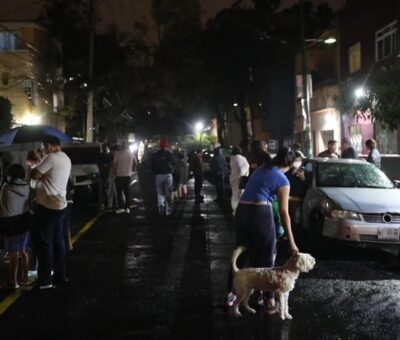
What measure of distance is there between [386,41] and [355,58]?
155 inches

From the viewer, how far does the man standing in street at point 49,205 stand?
727cm

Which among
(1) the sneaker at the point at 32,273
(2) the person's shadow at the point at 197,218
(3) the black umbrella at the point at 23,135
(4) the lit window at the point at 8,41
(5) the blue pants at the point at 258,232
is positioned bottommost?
(2) the person's shadow at the point at 197,218

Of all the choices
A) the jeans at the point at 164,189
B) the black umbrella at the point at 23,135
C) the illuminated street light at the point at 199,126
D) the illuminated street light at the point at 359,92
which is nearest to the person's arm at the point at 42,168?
the jeans at the point at 164,189

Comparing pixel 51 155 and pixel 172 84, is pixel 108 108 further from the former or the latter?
pixel 51 155

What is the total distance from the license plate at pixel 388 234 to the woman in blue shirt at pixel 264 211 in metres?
3.38

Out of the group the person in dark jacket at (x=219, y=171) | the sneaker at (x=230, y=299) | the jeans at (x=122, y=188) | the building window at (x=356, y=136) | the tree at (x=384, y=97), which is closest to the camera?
the sneaker at (x=230, y=299)

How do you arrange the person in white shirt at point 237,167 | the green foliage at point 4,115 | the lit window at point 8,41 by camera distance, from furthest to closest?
1. the lit window at point 8,41
2. the green foliage at point 4,115
3. the person in white shirt at point 237,167

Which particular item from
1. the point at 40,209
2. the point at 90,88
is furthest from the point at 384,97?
the point at 90,88

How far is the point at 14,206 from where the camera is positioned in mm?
7344

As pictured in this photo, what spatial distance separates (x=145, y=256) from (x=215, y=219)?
4815 millimetres

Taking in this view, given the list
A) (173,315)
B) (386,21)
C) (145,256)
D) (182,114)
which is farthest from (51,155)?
(182,114)

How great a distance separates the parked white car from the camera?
9203mm

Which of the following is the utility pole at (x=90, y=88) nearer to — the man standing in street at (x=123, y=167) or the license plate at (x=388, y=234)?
the man standing in street at (x=123, y=167)

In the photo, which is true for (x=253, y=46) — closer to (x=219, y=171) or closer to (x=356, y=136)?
(x=356, y=136)
